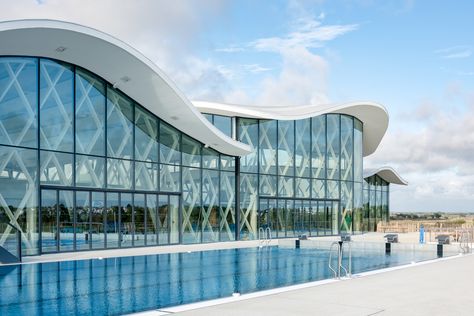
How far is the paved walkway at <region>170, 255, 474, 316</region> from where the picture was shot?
8.85 metres

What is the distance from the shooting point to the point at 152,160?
25.0 meters

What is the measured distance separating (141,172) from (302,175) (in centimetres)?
1066

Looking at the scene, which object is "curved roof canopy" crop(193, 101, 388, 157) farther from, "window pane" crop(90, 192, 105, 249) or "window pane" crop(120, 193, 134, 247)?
"window pane" crop(90, 192, 105, 249)

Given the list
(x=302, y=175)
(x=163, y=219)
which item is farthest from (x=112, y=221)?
(x=302, y=175)

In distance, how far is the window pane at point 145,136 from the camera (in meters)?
24.4

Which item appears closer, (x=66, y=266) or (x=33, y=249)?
(x=66, y=266)

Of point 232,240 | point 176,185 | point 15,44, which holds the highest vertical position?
point 15,44

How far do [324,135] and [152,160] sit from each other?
11683 mm

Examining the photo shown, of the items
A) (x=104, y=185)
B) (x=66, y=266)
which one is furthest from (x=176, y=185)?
(x=66, y=266)

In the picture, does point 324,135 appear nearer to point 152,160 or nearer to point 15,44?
point 152,160

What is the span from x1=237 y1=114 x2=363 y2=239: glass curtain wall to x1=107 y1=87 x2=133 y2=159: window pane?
6.93 m

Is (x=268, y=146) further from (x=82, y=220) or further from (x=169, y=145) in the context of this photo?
(x=82, y=220)

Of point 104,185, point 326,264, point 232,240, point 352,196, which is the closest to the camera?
point 326,264

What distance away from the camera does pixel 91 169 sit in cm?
2212
